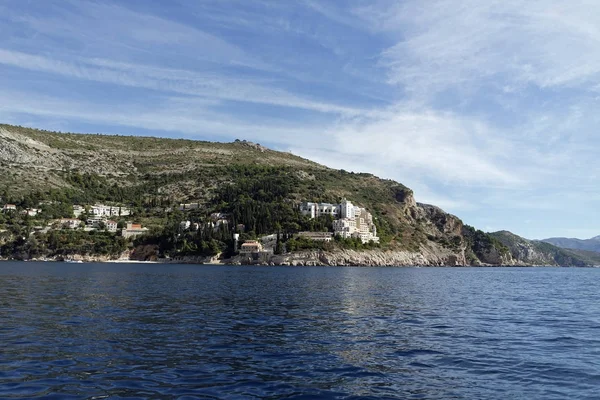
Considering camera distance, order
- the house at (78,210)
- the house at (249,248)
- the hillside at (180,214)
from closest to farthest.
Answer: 1. the house at (249,248)
2. the hillside at (180,214)
3. the house at (78,210)

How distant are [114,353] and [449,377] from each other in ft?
40.2

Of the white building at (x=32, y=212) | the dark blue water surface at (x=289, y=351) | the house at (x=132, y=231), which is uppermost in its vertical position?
the white building at (x=32, y=212)

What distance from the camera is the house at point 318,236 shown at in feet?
484

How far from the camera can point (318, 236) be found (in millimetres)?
148750

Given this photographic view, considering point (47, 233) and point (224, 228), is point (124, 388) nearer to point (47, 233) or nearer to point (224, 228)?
point (224, 228)

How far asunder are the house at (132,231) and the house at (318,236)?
166 feet

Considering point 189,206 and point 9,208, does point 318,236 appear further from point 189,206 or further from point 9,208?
point 9,208

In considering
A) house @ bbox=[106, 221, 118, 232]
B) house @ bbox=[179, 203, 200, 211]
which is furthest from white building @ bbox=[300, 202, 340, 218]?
house @ bbox=[106, 221, 118, 232]

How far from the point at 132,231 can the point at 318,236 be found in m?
60.0

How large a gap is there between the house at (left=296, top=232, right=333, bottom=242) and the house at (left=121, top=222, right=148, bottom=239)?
5060cm

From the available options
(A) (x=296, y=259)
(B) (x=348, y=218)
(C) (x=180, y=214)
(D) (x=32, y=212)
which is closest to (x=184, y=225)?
(C) (x=180, y=214)

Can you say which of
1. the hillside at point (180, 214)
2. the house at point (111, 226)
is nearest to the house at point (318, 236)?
the hillside at point (180, 214)

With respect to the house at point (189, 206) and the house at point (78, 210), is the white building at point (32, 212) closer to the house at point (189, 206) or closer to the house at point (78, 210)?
the house at point (78, 210)

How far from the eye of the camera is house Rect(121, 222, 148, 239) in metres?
152
